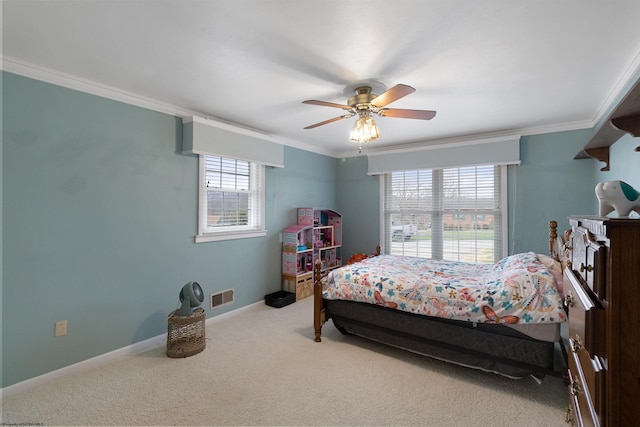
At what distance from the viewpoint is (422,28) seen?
5.72ft

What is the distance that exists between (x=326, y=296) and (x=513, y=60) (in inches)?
98.7

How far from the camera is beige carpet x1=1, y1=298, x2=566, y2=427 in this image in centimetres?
189

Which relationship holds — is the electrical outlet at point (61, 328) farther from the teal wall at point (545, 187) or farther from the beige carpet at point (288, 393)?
the teal wall at point (545, 187)

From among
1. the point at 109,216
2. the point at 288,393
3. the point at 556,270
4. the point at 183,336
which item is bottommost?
the point at 288,393

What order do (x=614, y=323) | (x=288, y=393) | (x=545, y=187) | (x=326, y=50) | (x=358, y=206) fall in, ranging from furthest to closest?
(x=358, y=206) < (x=545, y=187) < (x=288, y=393) < (x=326, y=50) < (x=614, y=323)

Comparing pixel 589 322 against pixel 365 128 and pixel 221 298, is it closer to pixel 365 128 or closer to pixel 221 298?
pixel 365 128

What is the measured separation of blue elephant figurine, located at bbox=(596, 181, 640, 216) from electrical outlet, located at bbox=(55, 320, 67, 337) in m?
3.63

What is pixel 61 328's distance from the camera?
7.87 feet

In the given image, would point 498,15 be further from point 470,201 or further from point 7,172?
point 7,172

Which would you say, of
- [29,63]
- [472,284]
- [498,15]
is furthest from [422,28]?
[29,63]

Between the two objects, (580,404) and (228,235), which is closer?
(580,404)

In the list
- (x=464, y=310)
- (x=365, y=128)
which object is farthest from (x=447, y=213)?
(x=365, y=128)

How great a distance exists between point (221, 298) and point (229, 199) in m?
1.24

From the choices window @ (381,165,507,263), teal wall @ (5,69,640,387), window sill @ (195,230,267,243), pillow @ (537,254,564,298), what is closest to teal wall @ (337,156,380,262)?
window @ (381,165,507,263)
